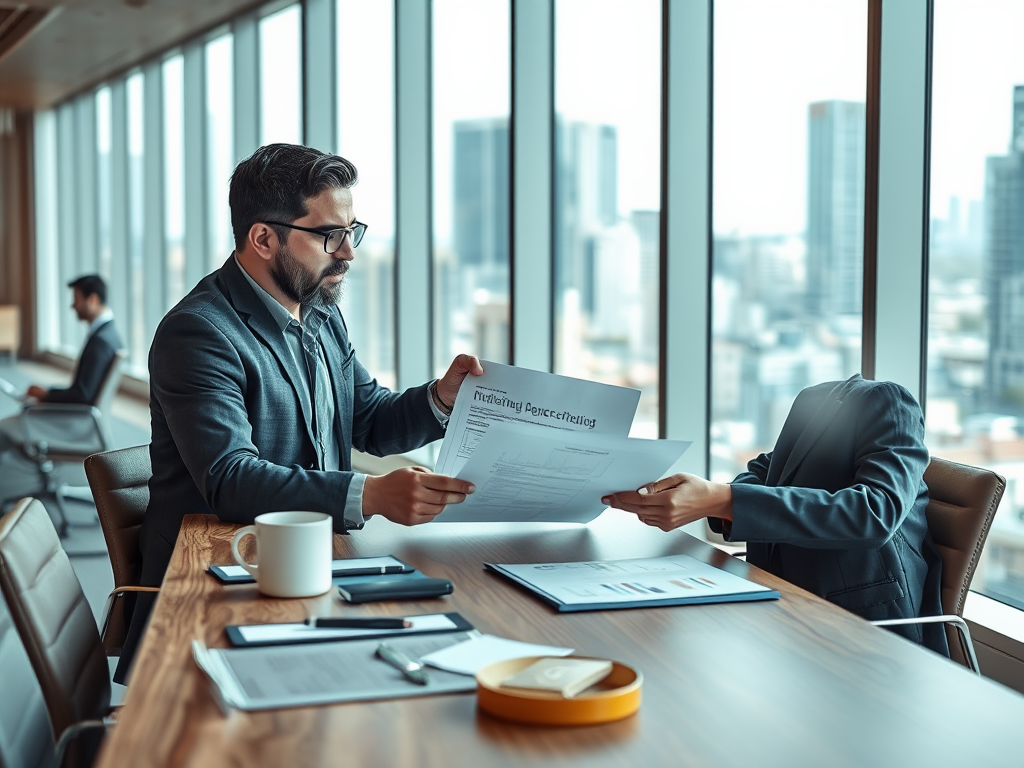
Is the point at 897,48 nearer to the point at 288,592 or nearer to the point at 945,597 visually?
the point at 945,597

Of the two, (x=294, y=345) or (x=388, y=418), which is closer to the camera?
(x=294, y=345)

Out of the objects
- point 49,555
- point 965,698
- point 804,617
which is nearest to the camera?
point 965,698

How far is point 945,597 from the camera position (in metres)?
1.89

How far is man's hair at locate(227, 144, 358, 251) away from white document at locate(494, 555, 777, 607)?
90cm

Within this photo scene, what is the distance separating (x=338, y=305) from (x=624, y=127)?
8.08ft

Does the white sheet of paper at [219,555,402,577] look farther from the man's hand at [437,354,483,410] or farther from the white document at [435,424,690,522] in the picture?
the man's hand at [437,354,483,410]

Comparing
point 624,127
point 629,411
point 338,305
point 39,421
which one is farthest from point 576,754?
point 39,421

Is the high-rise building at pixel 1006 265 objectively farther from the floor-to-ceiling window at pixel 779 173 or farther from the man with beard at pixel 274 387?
the man with beard at pixel 274 387

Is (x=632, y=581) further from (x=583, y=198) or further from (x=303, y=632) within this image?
(x=583, y=198)

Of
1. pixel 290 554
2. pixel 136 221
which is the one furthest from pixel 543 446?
pixel 136 221

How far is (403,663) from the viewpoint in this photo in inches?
45.5

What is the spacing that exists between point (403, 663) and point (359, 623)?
16 centimetres

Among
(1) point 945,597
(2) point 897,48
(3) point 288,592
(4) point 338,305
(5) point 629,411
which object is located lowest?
(1) point 945,597

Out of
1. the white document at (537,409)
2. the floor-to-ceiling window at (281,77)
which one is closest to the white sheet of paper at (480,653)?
the white document at (537,409)
